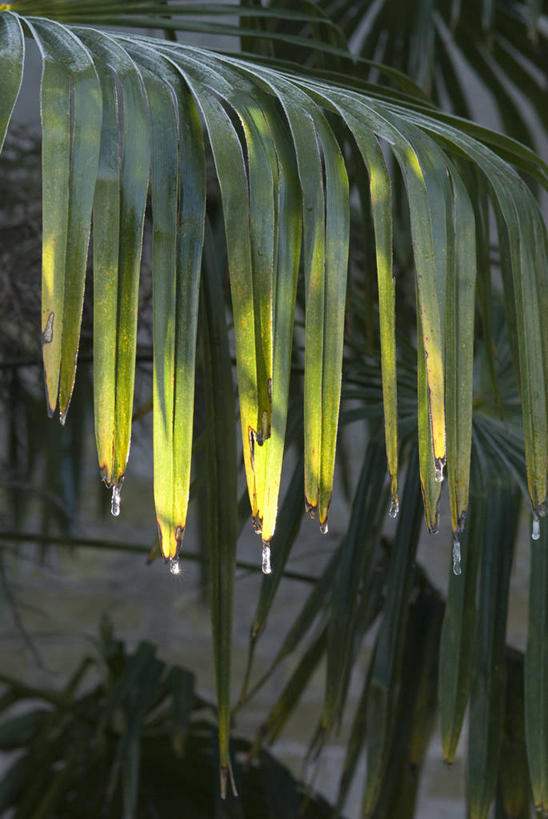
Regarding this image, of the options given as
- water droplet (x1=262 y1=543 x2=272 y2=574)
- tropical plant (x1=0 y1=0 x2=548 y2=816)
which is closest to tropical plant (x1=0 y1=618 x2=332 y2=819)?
tropical plant (x1=0 y1=0 x2=548 y2=816)

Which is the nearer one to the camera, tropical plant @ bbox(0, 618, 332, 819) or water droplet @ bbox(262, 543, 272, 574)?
water droplet @ bbox(262, 543, 272, 574)

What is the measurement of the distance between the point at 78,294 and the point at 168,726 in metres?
0.78

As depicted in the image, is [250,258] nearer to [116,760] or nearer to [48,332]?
[48,332]

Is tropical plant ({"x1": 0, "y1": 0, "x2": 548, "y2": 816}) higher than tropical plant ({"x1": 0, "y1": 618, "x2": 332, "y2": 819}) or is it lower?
higher

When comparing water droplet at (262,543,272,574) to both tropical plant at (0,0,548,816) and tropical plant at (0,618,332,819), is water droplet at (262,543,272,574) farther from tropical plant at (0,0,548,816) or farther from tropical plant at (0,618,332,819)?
tropical plant at (0,618,332,819)

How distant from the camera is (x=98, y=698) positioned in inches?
40.3

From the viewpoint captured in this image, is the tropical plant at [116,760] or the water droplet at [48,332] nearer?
the water droplet at [48,332]

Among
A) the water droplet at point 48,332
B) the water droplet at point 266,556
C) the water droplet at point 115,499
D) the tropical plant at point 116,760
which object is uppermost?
the water droplet at point 48,332

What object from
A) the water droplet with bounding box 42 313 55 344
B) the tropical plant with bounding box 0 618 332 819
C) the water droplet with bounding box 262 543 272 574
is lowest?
the tropical plant with bounding box 0 618 332 819

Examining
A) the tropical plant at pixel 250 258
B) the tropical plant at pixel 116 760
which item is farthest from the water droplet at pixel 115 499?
the tropical plant at pixel 116 760

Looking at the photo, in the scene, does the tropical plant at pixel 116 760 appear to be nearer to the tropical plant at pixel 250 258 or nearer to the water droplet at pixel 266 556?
the tropical plant at pixel 250 258

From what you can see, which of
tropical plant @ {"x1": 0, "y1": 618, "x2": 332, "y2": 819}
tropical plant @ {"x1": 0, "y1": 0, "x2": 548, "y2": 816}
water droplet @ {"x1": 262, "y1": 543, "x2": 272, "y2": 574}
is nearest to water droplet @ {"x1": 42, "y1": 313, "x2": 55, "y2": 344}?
tropical plant @ {"x1": 0, "y1": 0, "x2": 548, "y2": 816}

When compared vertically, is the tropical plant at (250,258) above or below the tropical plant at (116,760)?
above

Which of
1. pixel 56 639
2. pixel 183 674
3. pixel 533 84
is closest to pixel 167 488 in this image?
pixel 183 674
